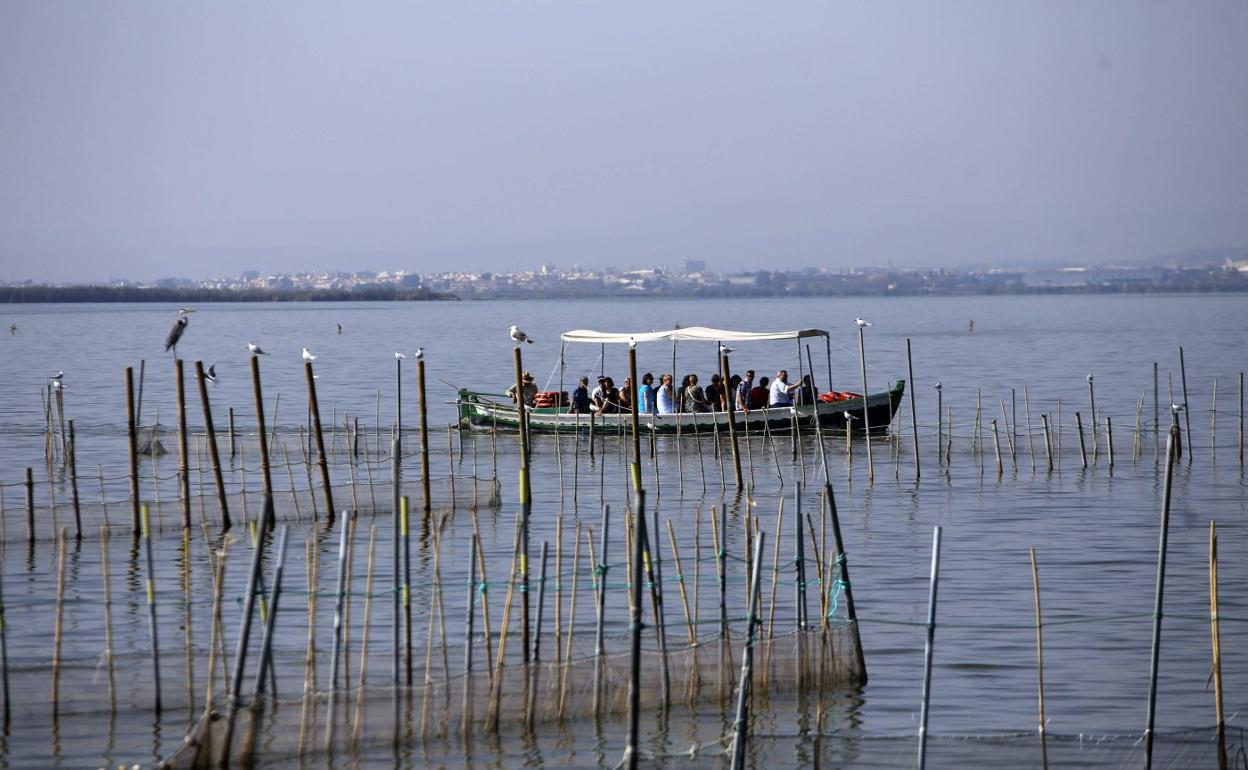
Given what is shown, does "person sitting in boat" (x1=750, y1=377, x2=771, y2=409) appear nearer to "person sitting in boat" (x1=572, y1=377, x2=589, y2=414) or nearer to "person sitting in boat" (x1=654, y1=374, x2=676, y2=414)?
"person sitting in boat" (x1=654, y1=374, x2=676, y2=414)

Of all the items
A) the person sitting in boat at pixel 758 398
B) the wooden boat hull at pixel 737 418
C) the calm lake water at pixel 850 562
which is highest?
the person sitting in boat at pixel 758 398

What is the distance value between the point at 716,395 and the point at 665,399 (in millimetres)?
1541

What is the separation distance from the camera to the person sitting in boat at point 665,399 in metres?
36.3

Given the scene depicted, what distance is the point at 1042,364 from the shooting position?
3118 inches

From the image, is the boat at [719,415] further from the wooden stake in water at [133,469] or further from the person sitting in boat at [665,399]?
the wooden stake in water at [133,469]

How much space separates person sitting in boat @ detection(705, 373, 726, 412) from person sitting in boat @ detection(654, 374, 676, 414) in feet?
2.79

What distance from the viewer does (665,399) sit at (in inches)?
1433

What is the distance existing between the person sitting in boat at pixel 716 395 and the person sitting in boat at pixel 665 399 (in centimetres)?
85

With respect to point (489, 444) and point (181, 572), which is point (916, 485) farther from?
point (181, 572)

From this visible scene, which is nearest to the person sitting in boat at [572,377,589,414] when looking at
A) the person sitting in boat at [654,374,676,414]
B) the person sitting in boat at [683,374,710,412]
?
the person sitting in boat at [654,374,676,414]

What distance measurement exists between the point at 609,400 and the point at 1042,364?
48331mm

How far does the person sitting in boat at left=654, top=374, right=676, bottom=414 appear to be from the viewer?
119 feet

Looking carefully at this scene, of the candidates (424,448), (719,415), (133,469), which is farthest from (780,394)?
(133,469)


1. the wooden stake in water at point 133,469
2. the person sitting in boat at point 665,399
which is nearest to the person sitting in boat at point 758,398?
the person sitting in boat at point 665,399
